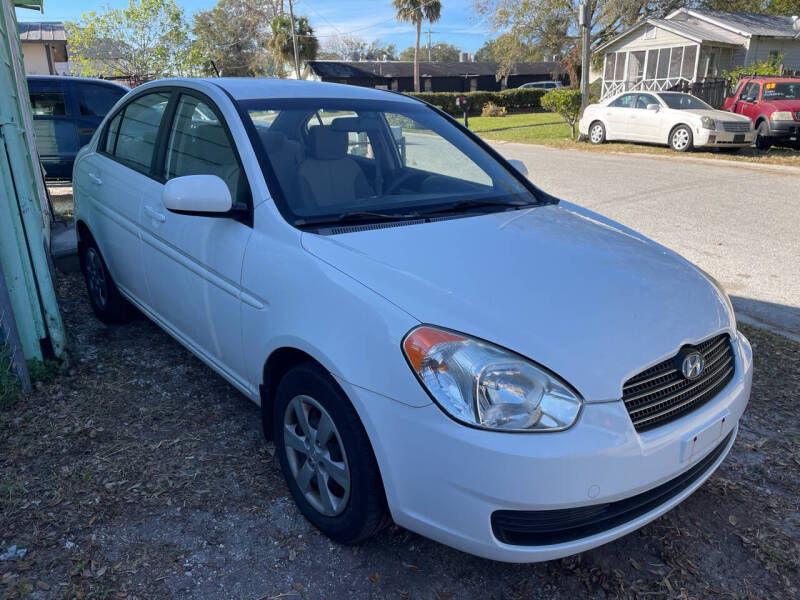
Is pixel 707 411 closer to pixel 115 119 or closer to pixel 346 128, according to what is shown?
pixel 346 128

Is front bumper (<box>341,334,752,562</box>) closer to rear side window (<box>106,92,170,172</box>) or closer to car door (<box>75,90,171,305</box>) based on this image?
car door (<box>75,90,171,305</box>)

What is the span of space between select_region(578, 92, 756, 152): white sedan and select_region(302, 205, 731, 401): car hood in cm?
1363

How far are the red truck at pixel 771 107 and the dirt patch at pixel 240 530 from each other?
45.5 feet

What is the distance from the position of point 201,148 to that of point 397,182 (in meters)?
1.03

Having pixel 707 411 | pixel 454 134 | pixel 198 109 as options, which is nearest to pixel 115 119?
pixel 198 109

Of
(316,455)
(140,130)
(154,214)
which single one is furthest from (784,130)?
(316,455)

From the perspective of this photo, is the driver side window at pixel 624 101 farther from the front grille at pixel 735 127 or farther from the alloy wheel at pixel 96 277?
the alloy wheel at pixel 96 277

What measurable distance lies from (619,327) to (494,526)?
770mm

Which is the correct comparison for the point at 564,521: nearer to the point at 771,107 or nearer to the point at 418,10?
Answer: the point at 771,107

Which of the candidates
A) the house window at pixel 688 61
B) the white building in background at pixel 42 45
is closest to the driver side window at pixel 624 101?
the house window at pixel 688 61

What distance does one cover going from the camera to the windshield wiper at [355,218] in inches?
104

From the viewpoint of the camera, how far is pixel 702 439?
2.18m

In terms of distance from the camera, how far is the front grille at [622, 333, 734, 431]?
6.63ft

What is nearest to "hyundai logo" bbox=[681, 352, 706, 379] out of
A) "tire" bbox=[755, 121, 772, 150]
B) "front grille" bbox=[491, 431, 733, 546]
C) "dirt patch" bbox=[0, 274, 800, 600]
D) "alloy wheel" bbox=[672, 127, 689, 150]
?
"front grille" bbox=[491, 431, 733, 546]
